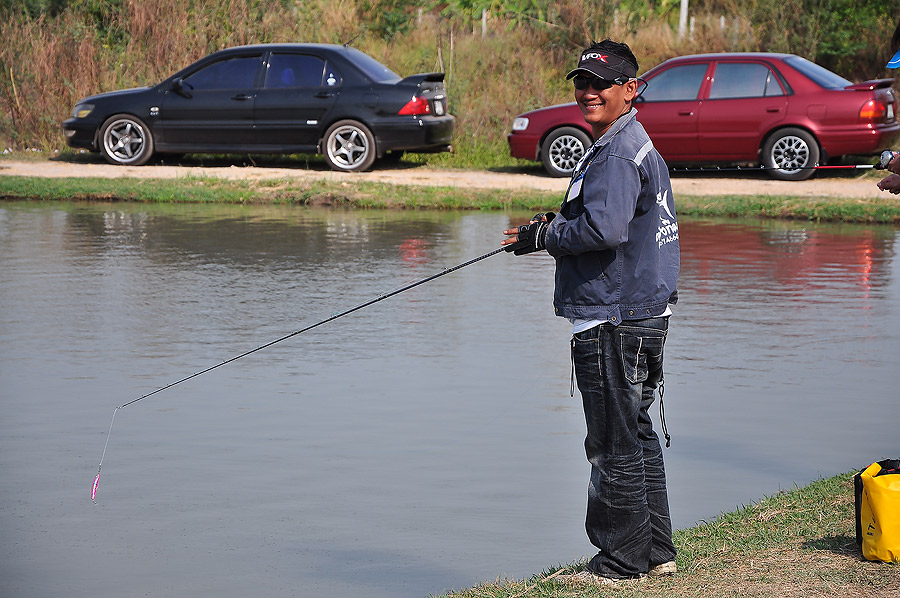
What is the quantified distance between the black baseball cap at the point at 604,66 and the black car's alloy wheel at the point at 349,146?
1408cm

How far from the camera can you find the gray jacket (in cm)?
431

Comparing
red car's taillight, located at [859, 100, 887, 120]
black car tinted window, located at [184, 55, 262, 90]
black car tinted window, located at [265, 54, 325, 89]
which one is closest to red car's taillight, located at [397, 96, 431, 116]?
black car tinted window, located at [265, 54, 325, 89]

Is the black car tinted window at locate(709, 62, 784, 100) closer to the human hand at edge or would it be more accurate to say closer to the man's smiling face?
the human hand at edge

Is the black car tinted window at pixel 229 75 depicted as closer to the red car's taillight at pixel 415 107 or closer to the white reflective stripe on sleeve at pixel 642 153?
the red car's taillight at pixel 415 107

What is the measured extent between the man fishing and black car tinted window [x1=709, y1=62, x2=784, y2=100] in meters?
13.7

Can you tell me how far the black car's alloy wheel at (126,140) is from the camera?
62.5ft

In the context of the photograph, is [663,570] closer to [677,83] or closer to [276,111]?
[677,83]

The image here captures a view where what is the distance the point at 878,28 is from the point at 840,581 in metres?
21.3

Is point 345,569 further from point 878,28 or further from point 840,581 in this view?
point 878,28

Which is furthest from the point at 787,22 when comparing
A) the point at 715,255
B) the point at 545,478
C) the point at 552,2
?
the point at 545,478

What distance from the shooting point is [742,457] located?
624cm

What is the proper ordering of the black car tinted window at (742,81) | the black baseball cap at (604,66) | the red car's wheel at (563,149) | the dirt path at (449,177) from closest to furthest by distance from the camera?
the black baseball cap at (604,66), the dirt path at (449,177), the black car tinted window at (742,81), the red car's wheel at (563,149)

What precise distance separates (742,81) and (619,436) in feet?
46.4

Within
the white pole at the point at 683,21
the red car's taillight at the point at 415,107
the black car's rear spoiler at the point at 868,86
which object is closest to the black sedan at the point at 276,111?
the red car's taillight at the point at 415,107
